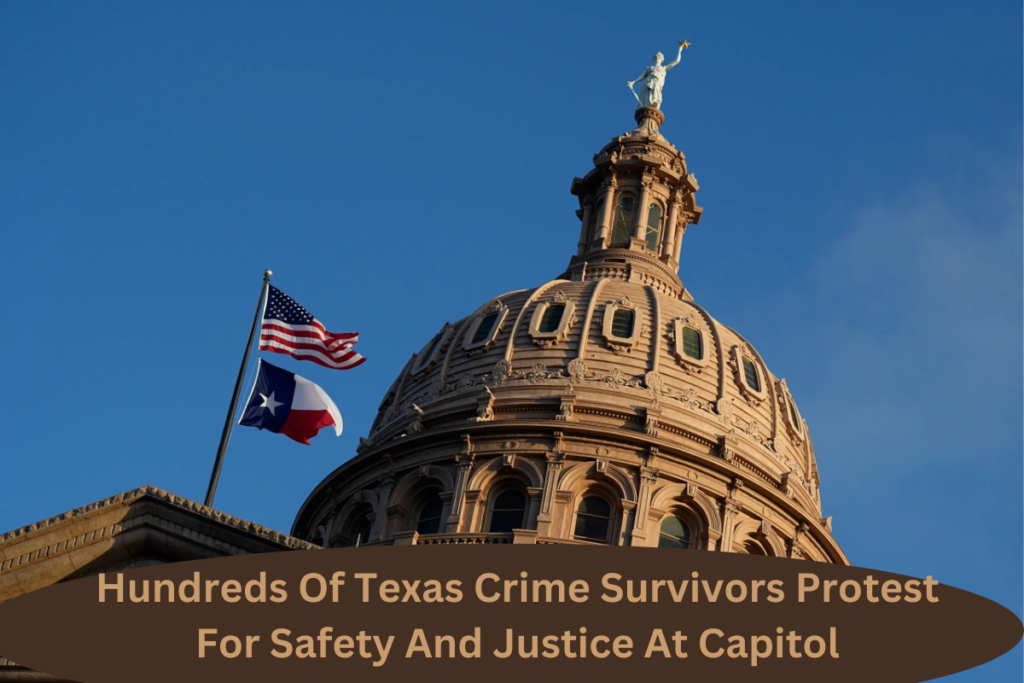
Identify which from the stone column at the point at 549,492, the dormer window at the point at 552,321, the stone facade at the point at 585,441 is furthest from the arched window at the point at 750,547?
the dormer window at the point at 552,321

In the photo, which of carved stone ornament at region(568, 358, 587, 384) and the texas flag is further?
carved stone ornament at region(568, 358, 587, 384)

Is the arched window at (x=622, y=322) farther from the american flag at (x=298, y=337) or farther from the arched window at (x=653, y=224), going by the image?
the american flag at (x=298, y=337)

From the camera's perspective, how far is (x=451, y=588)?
2589 centimetres

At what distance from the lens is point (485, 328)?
65250 mm

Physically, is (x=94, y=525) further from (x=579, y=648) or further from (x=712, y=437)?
(x=712, y=437)

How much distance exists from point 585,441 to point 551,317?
7.60m

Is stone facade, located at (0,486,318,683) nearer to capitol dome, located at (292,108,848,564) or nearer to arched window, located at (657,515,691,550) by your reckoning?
capitol dome, located at (292,108,848,564)

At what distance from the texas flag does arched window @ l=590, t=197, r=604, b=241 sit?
33509mm

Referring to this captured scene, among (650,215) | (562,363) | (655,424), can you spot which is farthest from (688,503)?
(650,215)

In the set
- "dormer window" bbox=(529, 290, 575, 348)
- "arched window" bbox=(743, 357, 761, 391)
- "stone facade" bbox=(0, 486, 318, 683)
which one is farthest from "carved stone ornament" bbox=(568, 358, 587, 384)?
"stone facade" bbox=(0, 486, 318, 683)

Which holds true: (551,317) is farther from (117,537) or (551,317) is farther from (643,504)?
(117,537)

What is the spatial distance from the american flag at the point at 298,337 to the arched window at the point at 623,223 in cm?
3167

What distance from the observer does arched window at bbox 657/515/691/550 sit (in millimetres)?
56812

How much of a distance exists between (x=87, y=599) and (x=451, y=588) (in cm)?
608
